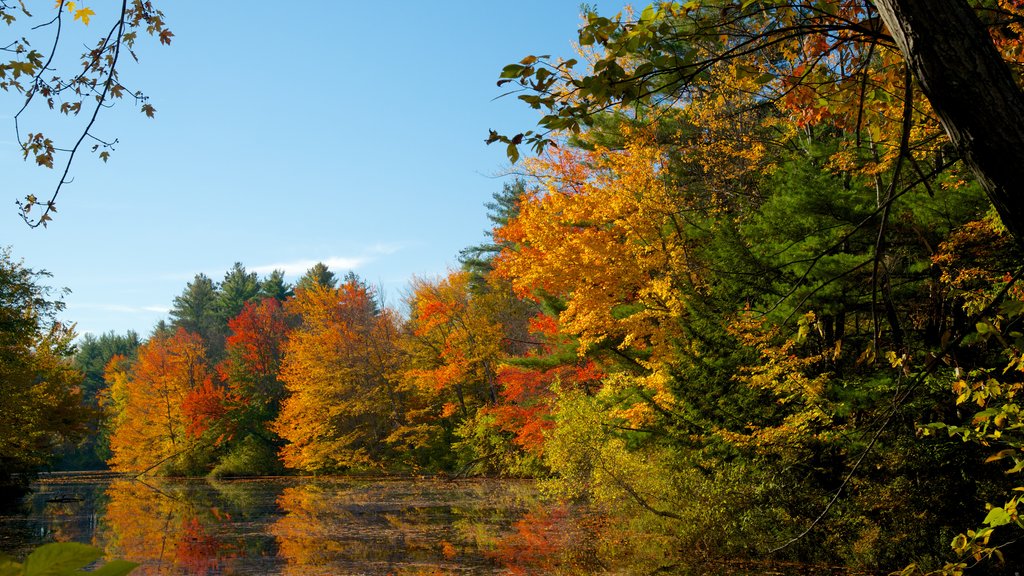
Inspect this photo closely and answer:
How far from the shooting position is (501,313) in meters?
32.3

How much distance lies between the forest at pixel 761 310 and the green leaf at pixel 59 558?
197 centimetres

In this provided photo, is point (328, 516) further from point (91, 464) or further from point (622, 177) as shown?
point (91, 464)

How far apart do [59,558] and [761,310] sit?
21.8 feet

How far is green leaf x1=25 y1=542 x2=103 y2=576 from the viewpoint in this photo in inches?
31.9

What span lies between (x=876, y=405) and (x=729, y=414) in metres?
2.62

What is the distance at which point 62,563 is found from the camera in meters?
0.83

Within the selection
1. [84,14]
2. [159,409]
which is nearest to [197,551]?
[84,14]

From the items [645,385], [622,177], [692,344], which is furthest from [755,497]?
[622,177]

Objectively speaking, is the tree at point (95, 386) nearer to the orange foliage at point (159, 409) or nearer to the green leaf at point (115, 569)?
the orange foliage at point (159, 409)

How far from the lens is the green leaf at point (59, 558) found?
0.81 m

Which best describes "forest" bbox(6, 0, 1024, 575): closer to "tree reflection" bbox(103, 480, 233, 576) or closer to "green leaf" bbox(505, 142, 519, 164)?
"green leaf" bbox(505, 142, 519, 164)

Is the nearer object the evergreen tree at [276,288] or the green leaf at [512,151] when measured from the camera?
the green leaf at [512,151]

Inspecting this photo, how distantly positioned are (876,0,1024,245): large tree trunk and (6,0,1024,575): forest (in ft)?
0.06

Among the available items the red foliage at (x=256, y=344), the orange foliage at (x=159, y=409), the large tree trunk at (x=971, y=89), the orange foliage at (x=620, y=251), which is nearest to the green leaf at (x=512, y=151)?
the large tree trunk at (x=971, y=89)
